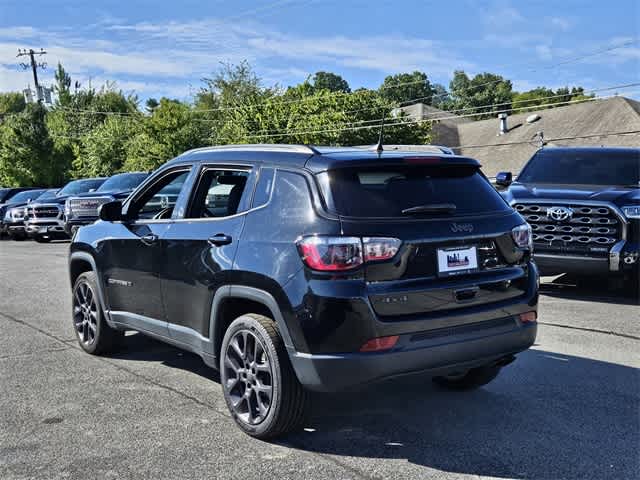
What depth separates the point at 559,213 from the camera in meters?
9.38

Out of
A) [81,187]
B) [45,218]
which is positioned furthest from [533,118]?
[45,218]

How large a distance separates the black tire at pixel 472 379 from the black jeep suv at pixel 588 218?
→ 4473mm

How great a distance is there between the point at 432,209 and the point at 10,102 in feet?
511

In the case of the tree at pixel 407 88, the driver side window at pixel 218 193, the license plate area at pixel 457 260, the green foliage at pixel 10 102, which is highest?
the green foliage at pixel 10 102

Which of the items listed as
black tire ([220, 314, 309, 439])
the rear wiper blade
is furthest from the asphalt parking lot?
the rear wiper blade

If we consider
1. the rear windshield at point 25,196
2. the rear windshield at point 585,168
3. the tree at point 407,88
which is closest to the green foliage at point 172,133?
the rear windshield at point 25,196

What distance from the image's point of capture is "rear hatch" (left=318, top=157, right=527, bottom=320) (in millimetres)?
4055

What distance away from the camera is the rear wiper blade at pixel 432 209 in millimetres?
4238

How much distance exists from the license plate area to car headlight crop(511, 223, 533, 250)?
41 centimetres

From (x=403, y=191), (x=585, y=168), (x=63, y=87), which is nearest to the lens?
(x=403, y=191)

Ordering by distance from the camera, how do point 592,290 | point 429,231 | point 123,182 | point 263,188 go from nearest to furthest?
point 429,231
point 263,188
point 592,290
point 123,182

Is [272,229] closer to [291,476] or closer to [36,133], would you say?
[291,476]

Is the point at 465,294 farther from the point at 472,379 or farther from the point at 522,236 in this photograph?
the point at 472,379

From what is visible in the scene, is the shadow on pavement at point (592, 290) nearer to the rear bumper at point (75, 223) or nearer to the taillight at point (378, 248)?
the taillight at point (378, 248)
